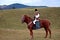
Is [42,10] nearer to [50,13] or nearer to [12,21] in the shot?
[50,13]

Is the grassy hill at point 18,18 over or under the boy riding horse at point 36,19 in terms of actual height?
under

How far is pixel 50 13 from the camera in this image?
4591 cm

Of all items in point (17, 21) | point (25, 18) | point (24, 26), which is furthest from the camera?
point (17, 21)

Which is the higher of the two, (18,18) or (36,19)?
(36,19)

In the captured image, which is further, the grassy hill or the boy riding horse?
the grassy hill

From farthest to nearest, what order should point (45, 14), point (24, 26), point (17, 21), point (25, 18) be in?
point (45, 14), point (17, 21), point (24, 26), point (25, 18)

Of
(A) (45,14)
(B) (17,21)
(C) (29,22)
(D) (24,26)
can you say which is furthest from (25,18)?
(A) (45,14)

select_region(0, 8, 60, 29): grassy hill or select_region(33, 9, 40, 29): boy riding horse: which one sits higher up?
select_region(33, 9, 40, 29): boy riding horse

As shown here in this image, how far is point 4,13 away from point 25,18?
2816 centimetres

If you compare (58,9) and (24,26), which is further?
(58,9)

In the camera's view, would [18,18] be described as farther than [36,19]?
Yes

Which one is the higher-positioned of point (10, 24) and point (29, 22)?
point (29, 22)

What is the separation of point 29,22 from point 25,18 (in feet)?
1.49

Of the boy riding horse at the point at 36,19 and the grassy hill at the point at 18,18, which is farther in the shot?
the grassy hill at the point at 18,18
